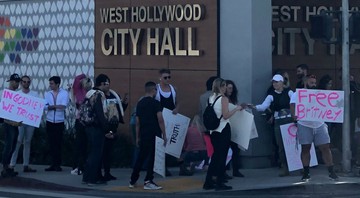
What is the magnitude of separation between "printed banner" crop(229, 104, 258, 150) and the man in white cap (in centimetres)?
113

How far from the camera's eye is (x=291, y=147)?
17.7m

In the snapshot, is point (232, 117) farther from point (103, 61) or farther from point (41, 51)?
point (41, 51)

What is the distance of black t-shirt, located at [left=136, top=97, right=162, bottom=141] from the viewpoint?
53.1ft

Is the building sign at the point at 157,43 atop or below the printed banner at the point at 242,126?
atop

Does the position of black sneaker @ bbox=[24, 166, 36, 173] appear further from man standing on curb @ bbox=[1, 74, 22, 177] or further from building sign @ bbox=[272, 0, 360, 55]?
building sign @ bbox=[272, 0, 360, 55]

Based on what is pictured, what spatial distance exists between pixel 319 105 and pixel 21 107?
565cm

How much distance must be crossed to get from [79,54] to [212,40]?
175 inches

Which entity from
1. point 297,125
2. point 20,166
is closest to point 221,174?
point 297,125

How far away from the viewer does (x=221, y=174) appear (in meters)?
16.2

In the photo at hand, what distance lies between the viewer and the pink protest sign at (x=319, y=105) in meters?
16.7

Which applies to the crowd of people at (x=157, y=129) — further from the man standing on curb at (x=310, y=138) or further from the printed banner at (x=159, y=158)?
the printed banner at (x=159, y=158)

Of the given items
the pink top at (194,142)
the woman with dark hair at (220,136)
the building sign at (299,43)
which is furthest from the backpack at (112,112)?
the building sign at (299,43)

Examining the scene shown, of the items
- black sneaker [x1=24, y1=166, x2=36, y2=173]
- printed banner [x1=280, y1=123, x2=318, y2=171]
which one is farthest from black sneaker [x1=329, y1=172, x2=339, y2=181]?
black sneaker [x1=24, y1=166, x2=36, y2=173]

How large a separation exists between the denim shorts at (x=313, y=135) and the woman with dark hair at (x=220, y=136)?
1.24 m
